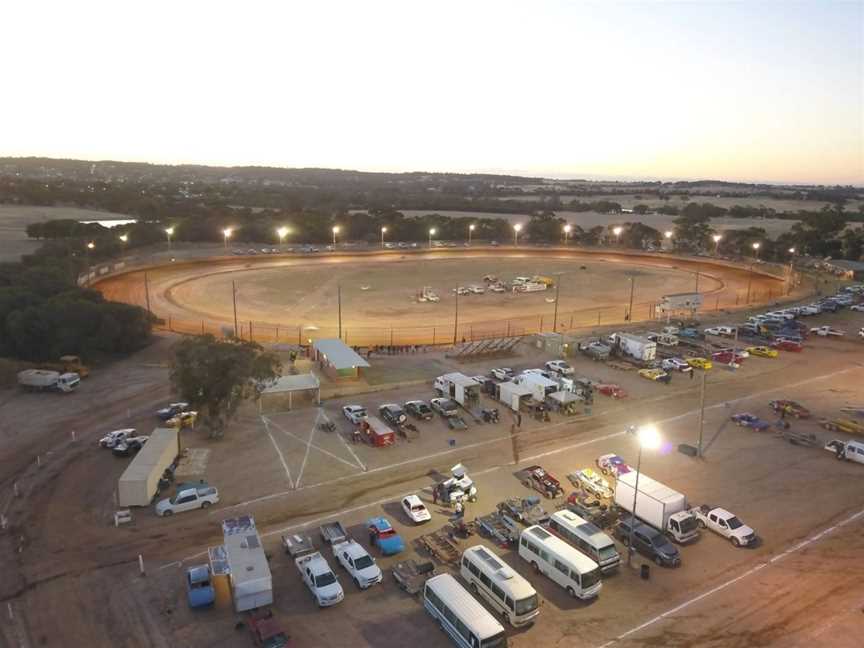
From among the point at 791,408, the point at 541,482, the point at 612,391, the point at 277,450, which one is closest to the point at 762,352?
the point at 791,408

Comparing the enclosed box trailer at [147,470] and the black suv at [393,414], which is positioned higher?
the enclosed box trailer at [147,470]

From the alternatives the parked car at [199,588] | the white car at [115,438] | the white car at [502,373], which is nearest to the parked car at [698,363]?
the white car at [502,373]

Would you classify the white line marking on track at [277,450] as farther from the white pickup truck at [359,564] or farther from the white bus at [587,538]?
the white bus at [587,538]

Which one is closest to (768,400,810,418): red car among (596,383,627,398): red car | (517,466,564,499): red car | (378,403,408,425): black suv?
(596,383,627,398): red car

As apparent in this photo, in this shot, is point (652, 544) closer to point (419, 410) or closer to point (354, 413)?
point (419, 410)

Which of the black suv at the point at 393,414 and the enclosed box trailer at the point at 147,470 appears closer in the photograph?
the enclosed box trailer at the point at 147,470
